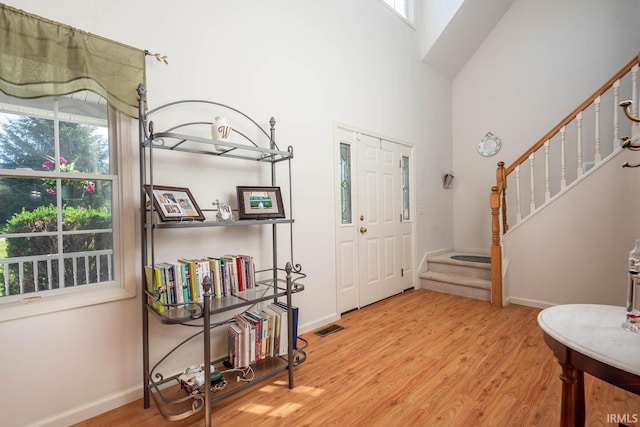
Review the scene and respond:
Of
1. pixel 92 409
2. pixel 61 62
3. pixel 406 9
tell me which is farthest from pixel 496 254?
pixel 61 62

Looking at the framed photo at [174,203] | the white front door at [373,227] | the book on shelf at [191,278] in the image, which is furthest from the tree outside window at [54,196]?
the white front door at [373,227]

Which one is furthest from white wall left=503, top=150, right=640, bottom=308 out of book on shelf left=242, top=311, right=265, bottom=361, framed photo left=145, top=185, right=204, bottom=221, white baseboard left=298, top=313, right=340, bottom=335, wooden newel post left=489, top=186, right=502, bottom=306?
framed photo left=145, top=185, right=204, bottom=221

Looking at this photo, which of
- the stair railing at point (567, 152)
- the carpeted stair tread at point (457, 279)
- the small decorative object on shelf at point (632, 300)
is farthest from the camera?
the carpeted stair tread at point (457, 279)

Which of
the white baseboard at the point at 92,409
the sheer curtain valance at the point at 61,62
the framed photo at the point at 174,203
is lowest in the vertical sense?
the white baseboard at the point at 92,409

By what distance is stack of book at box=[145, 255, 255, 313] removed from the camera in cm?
173

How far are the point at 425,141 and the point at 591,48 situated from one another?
2443mm

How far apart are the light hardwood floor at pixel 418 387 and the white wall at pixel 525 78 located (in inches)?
108

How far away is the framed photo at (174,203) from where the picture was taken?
1.79m

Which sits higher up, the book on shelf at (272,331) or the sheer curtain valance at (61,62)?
the sheer curtain valance at (61,62)

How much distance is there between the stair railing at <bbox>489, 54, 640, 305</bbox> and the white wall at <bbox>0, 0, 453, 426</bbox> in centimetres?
113

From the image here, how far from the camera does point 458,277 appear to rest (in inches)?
165

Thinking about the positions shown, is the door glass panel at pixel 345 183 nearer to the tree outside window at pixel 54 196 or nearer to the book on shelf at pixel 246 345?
the book on shelf at pixel 246 345

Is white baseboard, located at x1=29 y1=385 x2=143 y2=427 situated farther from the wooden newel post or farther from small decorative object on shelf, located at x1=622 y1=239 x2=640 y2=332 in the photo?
the wooden newel post

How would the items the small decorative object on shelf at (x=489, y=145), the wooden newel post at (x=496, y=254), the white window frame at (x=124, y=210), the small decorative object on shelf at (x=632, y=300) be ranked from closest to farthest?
the small decorative object on shelf at (x=632, y=300) < the white window frame at (x=124, y=210) < the wooden newel post at (x=496, y=254) < the small decorative object on shelf at (x=489, y=145)
